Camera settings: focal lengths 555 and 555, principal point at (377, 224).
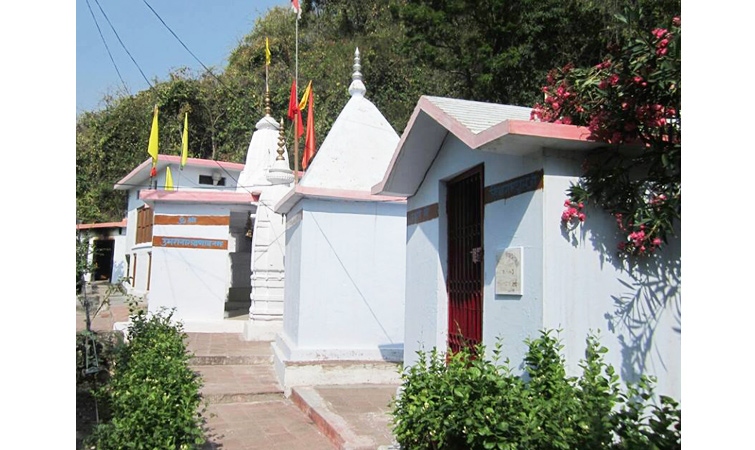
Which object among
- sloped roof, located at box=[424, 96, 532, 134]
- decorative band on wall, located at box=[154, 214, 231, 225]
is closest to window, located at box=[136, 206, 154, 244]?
decorative band on wall, located at box=[154, 214, 231, 225]

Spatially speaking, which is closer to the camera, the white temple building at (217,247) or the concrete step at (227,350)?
the concrete step at (227,350)

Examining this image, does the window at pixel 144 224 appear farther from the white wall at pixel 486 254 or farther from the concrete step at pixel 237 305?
the white wall at pixel 486 254

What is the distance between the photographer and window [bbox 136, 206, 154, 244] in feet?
69.6

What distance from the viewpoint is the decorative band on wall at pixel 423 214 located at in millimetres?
6211

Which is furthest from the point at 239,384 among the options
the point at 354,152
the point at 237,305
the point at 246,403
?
the point at 237,305

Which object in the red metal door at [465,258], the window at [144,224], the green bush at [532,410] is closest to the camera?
the green bush at [532,410]

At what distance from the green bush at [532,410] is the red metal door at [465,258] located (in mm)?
Answer: 1318

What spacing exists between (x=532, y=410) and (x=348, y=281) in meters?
5.60

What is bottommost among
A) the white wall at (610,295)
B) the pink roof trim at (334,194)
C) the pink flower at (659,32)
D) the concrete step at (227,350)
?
the concrete step at (227,350)

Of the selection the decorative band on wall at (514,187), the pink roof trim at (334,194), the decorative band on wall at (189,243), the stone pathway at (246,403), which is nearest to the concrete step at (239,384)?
the stone pathway at (246,403)

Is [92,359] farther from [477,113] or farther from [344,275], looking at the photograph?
[477,113]

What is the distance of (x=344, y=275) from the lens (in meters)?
8.76

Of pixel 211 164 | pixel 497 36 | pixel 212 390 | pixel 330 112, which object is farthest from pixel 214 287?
pixel 330 112

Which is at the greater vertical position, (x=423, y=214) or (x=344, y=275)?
(x=423, y=214)
